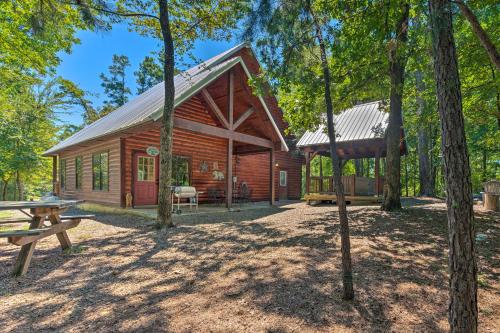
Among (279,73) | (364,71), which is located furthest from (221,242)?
(364,71)

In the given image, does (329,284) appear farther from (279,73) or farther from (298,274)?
(279,73)

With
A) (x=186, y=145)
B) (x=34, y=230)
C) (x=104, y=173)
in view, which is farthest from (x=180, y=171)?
(x=34, y=230)

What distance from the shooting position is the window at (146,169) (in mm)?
10591

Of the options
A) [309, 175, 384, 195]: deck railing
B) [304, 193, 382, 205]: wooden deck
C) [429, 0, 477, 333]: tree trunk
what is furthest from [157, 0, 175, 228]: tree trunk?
[309, 175, 384, 195]: deck railing

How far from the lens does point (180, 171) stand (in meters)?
11.8

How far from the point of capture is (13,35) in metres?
9.24

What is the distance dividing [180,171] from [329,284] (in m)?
9.73

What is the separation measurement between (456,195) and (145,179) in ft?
35.0

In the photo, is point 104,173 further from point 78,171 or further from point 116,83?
point 116,83

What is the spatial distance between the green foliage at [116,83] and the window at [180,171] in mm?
20616

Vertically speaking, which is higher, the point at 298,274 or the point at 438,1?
the point at 438,1

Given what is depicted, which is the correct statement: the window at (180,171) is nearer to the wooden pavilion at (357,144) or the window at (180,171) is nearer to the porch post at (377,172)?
the wooden pavilion at (357,144)

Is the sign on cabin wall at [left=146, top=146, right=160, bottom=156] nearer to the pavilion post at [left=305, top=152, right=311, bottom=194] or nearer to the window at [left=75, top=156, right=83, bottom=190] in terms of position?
the window at [left=75, top=156, right=83, bottom=190]

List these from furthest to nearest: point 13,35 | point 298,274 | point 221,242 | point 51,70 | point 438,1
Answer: point 51,70, point 13,35, point 221,242, point 298,274, point 438,1
